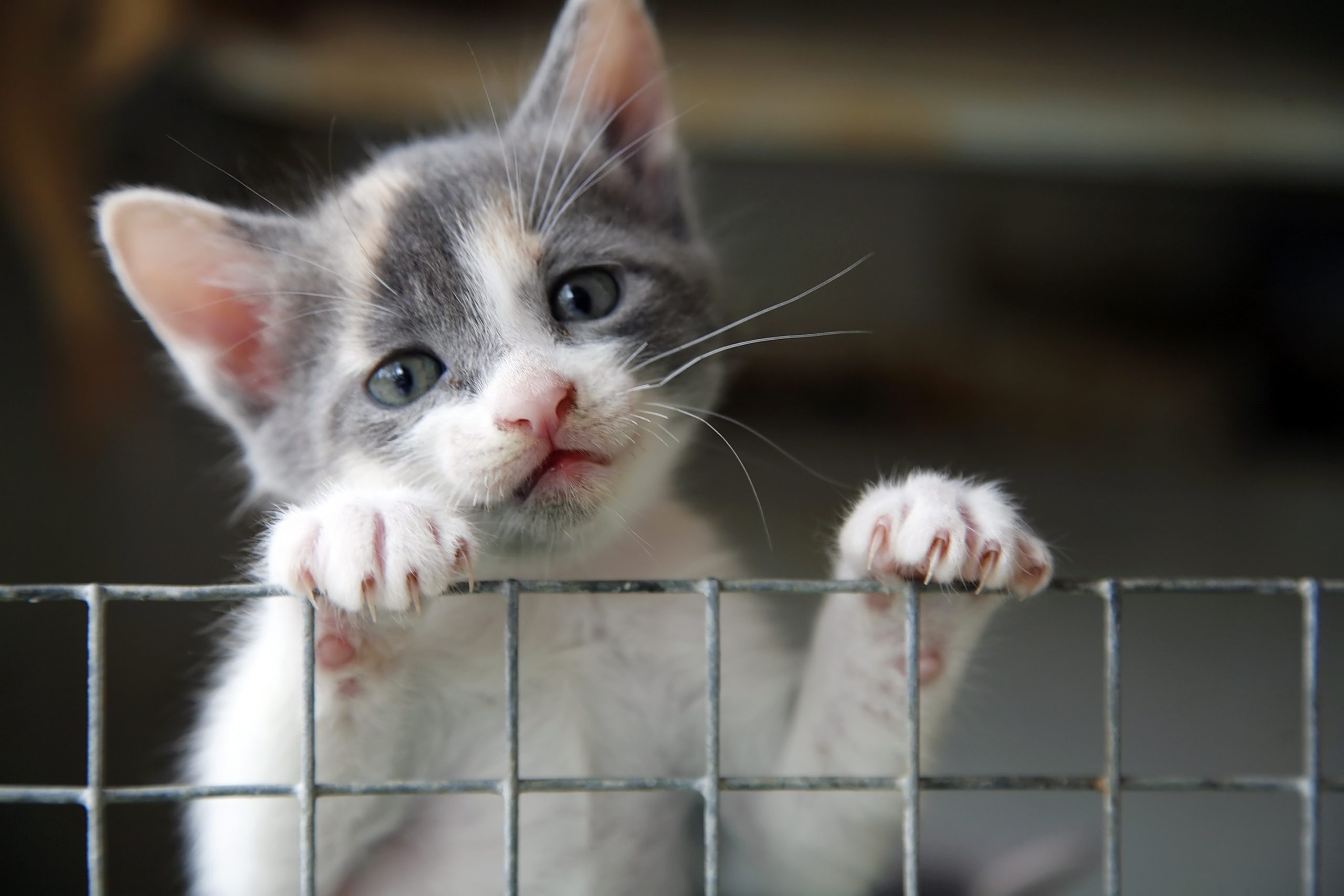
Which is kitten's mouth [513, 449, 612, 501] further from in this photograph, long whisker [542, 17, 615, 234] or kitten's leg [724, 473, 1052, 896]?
long whisker [542, 17, 615, 234]

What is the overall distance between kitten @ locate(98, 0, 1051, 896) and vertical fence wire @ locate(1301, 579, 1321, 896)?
0.69 feet

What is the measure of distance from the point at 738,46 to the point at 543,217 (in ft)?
3.44

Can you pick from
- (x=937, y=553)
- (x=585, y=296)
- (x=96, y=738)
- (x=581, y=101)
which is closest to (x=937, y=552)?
(x=937, y=553)

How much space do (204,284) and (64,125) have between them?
2.91 ft

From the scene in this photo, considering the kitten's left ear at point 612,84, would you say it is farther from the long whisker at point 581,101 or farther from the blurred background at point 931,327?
the blurred background at point 931,327

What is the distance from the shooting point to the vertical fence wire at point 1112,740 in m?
0.85

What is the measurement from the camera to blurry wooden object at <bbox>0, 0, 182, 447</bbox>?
1822 mm

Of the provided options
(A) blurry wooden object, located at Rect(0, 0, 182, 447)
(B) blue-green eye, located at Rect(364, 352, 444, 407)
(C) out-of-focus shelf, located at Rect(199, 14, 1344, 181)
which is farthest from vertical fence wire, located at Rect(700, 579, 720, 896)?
(A) blurry wooden object, located at Rect(0, 0, 182, 447)

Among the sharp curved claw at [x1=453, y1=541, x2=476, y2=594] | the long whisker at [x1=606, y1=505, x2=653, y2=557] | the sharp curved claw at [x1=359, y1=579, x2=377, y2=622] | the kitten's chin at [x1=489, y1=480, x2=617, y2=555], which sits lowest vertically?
the sharp curved claw at [x1=359, y1=579, x2=377, y2=622]

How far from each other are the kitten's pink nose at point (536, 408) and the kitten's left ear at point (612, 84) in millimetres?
529

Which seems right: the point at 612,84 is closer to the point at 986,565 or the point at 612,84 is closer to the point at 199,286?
the point at 199,286

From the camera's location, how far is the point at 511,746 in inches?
32.9

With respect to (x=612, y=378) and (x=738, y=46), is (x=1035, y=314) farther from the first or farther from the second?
(x=612, y=378)

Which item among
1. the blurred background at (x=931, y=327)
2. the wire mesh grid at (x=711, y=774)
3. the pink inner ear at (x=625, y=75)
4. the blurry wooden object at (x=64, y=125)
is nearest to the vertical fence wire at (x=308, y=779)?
the wire mesh grid at (x=711, y=774)
